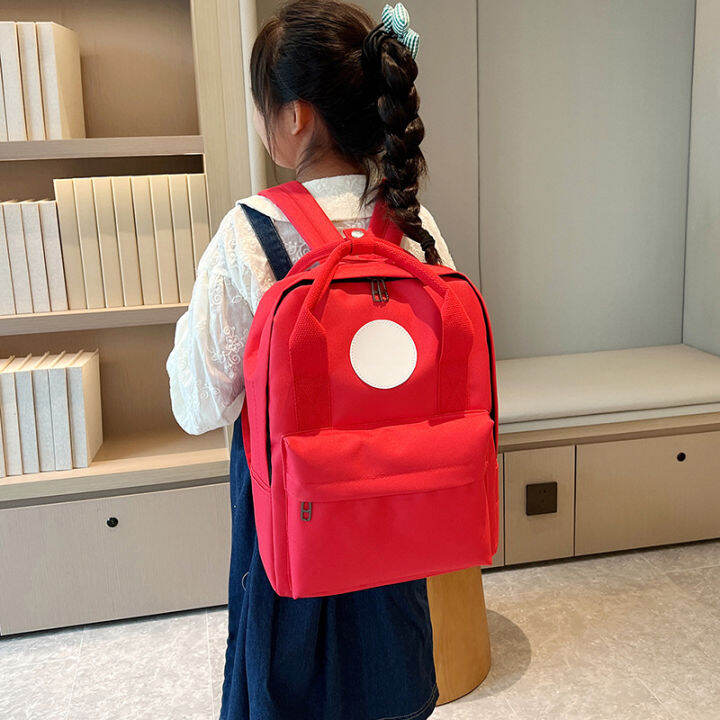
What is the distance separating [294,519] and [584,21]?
2087 mm

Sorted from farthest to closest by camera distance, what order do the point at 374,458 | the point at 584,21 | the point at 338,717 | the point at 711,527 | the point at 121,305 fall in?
1. the point at 584,21
2. the point at 711,527
3. the point at 121,305
4. the point at 338,717
5. the point at 374,458

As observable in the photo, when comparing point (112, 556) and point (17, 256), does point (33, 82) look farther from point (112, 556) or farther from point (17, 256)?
point (112, 556)

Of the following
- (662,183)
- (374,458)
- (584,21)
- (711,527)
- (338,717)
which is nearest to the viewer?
(374,458)

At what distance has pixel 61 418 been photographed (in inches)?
78.0

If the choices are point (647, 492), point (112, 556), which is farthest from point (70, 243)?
point (647, 492)

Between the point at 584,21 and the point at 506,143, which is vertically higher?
the point at 584,21

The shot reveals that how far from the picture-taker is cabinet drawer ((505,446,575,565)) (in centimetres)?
217

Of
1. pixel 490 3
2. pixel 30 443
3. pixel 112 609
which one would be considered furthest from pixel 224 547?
pixel 490 3

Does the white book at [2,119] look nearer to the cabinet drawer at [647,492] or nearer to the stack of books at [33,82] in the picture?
the stack of books at [33,82]

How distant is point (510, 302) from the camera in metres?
2.63

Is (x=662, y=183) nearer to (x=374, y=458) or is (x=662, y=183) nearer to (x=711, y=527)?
(x=711, y=527)

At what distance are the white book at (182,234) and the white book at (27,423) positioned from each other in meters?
0.41

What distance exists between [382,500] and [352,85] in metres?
0.50

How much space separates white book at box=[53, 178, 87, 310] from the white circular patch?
1.25 meters
